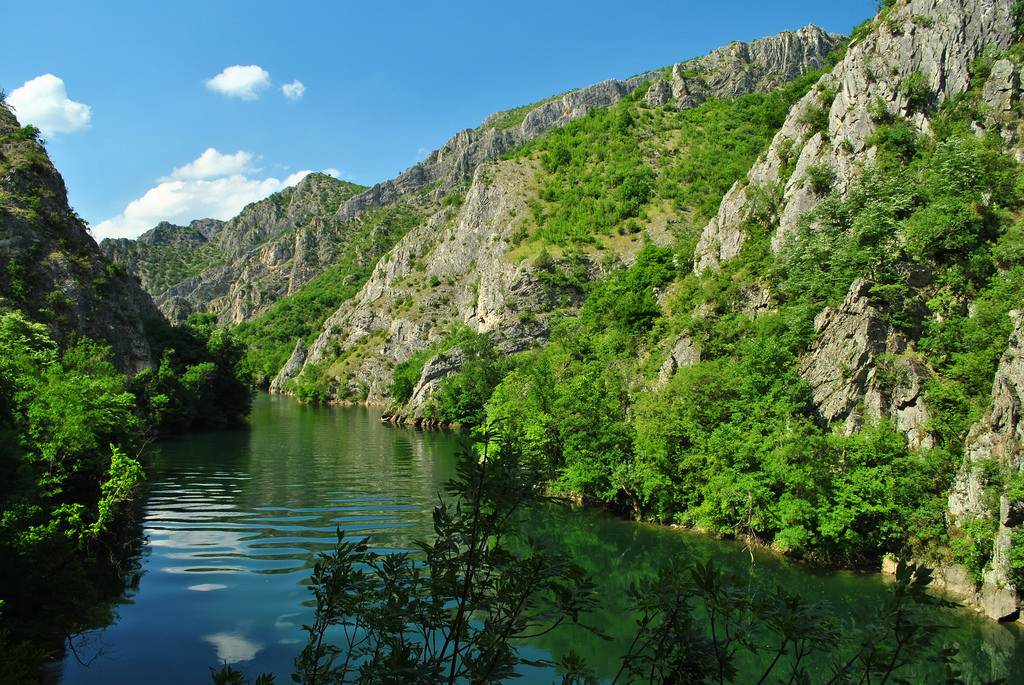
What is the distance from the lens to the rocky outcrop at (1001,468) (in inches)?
616

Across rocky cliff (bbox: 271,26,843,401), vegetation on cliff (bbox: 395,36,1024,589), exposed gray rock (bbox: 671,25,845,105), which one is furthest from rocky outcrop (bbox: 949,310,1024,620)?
exposed gray rock (bbox: 671,25,845,105)

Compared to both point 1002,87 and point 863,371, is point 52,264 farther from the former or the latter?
point 1002,87

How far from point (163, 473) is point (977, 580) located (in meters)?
38.3

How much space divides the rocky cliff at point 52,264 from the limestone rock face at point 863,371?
1794 inches

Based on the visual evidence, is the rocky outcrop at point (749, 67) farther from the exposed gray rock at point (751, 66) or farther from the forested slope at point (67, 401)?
the forested slope at point (67, 401)

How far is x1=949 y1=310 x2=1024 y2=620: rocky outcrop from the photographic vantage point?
1564 centimetres

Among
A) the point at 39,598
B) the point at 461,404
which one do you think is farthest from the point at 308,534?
the point at 461,404

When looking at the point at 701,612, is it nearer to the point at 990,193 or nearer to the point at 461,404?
the point at 990,193

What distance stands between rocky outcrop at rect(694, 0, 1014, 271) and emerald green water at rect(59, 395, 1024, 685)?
62.8 feet

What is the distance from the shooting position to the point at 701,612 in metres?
15.9

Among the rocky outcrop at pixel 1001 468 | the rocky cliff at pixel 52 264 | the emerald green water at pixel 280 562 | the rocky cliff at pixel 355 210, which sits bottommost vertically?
the emerald green water at pixel 280 562

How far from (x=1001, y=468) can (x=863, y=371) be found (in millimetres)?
6305

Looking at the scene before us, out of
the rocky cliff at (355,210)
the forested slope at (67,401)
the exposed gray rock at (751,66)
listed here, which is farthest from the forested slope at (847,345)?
the rocky cliff at (355,210)

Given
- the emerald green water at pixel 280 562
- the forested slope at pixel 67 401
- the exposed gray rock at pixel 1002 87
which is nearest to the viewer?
the forested slope at pixel 67 401
